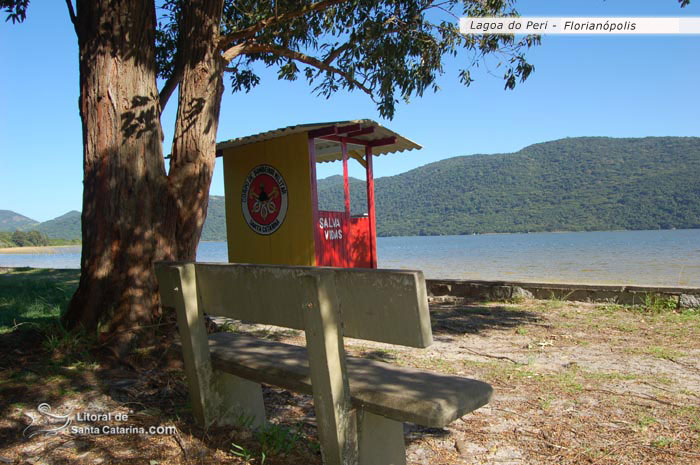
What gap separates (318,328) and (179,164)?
3204 mm

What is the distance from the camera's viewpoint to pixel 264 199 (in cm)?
903

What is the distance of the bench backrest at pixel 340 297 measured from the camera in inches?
68.1

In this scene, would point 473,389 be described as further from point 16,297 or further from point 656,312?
point 16,297


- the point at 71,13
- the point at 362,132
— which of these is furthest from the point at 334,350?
Result: the point at 362,132

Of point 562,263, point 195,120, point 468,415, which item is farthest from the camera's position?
point 562,263

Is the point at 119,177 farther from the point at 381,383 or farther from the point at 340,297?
the point at 381,383

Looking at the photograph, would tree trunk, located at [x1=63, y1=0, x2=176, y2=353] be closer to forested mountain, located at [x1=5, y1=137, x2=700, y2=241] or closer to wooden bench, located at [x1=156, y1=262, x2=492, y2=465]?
wooden bench, located at [x1=156, y1=262, x2=492, y2=465]

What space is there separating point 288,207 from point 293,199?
0.18 metres

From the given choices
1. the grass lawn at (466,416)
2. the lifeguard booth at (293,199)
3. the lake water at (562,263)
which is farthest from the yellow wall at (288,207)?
the lake water at (562,263)

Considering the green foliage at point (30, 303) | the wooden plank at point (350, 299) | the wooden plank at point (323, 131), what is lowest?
the green foliage at point (30, 303)

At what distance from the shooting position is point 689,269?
19391 millimetres

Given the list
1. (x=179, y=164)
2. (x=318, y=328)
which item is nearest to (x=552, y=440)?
(x=318, y=328)

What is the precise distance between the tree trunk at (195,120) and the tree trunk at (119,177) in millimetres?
362

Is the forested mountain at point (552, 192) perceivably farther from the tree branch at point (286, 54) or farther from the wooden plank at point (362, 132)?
the tree branch at point (286, 54)
